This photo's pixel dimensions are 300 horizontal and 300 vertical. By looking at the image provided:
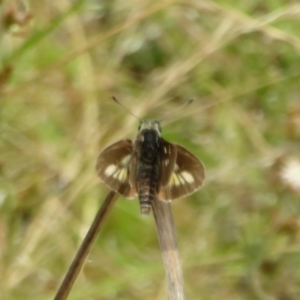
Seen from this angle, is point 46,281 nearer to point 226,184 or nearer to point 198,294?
point 198,294

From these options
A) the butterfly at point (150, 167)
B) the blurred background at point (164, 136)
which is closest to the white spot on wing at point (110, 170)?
the butterfly at point (150, 167)

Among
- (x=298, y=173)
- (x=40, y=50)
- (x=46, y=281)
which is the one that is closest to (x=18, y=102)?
(x=40, y=50)

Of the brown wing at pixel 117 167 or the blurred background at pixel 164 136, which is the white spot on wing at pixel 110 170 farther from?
the blurred background at pixel 164 136

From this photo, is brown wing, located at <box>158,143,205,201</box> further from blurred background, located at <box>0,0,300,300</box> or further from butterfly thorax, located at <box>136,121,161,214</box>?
blurred background, located at <box>0,0,300,300</box>

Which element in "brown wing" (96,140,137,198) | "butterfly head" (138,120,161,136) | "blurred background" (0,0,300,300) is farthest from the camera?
"blurred background" (0,0,300,300)

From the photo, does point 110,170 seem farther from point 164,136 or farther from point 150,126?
point 164,136

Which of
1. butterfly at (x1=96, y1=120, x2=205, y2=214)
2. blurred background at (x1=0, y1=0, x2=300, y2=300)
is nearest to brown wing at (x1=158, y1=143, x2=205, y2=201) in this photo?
Answer: butterfly at (x1=96, y1=120, x2=205, y2=214)
